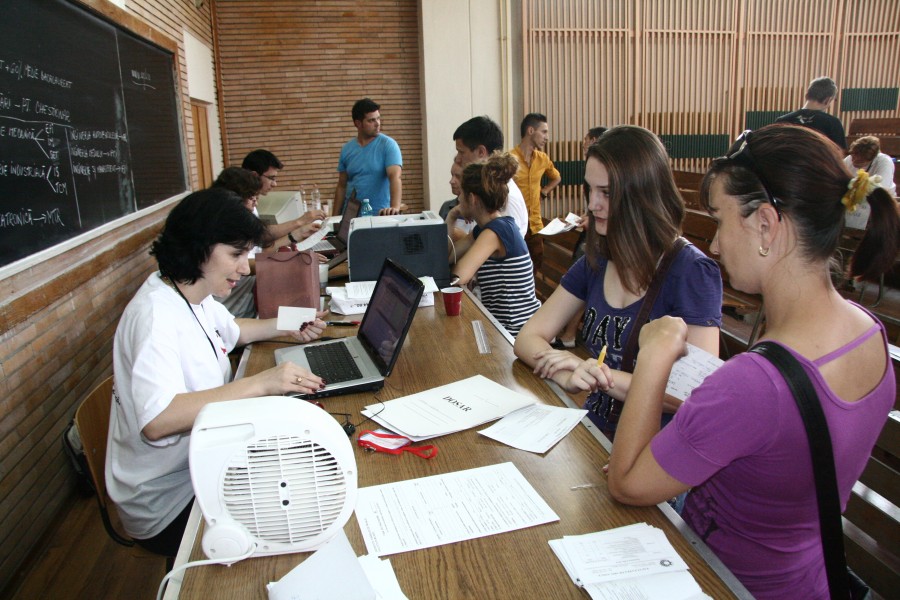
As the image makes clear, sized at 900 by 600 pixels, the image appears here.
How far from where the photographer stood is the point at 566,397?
1.79 meters

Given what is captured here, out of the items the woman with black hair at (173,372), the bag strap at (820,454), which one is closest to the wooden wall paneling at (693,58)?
the woman with black hair at (173,372)

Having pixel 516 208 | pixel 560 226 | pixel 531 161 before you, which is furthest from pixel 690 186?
pixel 516 208

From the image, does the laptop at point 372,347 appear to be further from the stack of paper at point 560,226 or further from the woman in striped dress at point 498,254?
the stack of paper at point 560,226

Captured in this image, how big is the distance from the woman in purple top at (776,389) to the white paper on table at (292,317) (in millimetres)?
1409

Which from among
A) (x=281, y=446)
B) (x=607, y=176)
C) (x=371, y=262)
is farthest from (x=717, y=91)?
(x=281, y=446)

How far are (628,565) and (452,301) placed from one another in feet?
5.45

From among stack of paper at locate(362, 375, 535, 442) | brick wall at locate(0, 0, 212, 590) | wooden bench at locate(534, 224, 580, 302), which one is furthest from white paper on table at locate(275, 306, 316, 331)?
wooden bench at locate(534, 224, 580, 302)

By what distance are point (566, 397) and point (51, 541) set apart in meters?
2.31

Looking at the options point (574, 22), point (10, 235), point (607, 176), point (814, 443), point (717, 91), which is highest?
point (574, 22)

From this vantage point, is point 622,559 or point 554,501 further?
point 554,501

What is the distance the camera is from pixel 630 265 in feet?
6.03

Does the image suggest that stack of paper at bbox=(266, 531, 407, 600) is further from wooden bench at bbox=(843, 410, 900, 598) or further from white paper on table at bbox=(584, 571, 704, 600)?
wooden bench at bbox=(843, 410, 900, 598)

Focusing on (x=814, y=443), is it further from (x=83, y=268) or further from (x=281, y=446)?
(x=83, y=268)

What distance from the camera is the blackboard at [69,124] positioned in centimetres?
253
